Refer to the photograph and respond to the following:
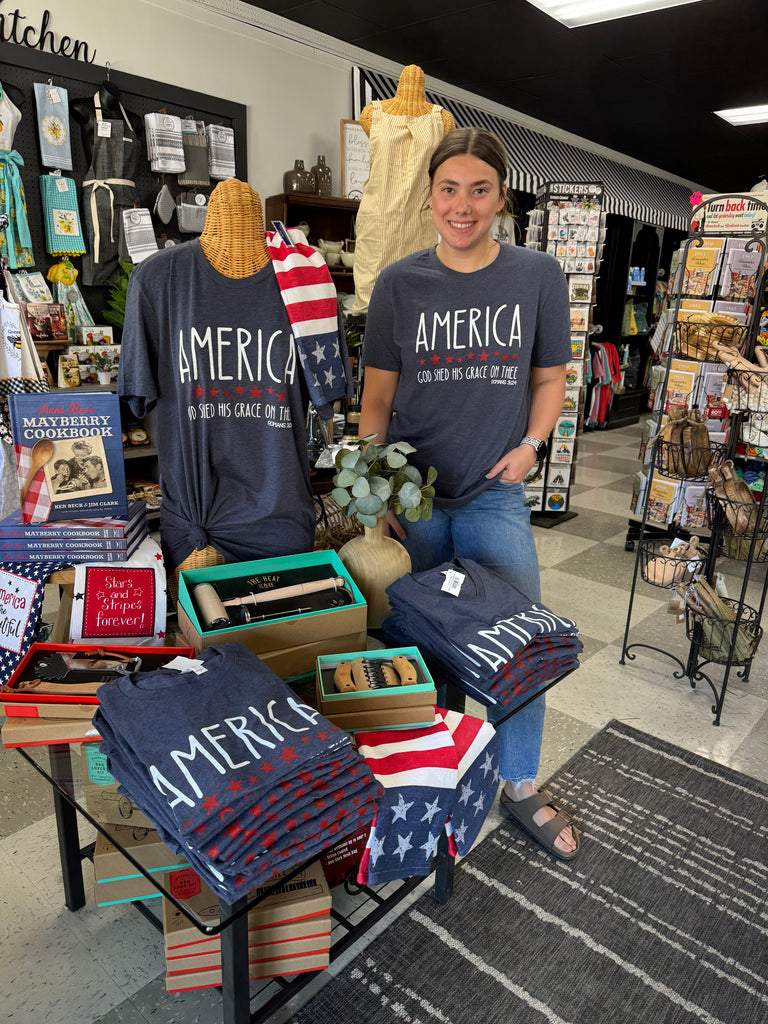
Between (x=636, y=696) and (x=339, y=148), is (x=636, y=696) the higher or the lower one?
the lower one

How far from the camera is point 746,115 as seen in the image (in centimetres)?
660

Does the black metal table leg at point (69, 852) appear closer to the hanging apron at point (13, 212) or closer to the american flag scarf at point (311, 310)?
the american flag scarf at point (311, 310)

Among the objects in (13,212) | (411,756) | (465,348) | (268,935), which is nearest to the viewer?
(411,756)

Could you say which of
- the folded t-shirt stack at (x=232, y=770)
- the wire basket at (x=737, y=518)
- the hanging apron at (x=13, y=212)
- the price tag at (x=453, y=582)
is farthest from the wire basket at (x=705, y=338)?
the hanging apron at (x=13, y=212)

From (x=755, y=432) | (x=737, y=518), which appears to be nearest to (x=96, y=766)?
(x=737, y=518)

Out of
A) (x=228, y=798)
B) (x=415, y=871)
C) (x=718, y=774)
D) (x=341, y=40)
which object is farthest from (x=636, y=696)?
(x=341, y=40)

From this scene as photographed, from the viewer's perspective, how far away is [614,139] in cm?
801

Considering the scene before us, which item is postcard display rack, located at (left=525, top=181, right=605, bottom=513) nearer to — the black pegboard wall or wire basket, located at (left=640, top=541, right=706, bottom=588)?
wire basket, located at (left=640, top=541, right=706, bottom=588)

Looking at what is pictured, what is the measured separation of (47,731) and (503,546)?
114 centimetres

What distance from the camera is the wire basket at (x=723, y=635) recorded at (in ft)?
9.26

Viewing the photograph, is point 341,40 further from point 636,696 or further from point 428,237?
point 636,696

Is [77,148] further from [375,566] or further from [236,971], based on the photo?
[236,971]

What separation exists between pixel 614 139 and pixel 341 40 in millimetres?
4262

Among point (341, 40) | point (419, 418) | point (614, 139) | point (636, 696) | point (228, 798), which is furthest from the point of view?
point (614, 139)
